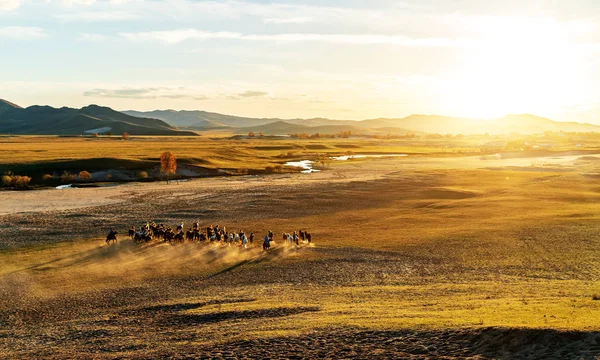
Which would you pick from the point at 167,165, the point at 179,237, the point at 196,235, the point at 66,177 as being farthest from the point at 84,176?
the point at 196,235

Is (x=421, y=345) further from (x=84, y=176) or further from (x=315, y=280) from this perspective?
(x=84, y=176)

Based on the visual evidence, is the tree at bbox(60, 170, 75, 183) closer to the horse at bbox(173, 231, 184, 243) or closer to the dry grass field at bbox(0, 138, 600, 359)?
the dry grass field at bbox(0, 138, 600, 359)

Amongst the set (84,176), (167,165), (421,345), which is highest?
(167,165)

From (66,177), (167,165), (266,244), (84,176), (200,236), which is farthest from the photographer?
(167,165)

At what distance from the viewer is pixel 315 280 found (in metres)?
30.5

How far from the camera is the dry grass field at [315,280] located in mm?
18844

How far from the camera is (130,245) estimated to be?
40.6 metres

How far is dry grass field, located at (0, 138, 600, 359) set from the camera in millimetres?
18844

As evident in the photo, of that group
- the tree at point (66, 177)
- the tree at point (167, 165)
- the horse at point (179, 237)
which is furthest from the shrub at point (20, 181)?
the horse at point (179, 237)

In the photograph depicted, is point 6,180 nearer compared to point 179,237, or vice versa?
point 179,237

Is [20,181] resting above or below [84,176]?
below

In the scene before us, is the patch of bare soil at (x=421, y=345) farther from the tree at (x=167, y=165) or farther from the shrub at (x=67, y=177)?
the tree at (x=167, y=165)

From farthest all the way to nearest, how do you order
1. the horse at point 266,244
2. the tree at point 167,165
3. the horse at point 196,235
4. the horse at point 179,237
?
the tree at point 167,165, the horse at point 196,235, the horse at point 179,237, the horse at point 266,244

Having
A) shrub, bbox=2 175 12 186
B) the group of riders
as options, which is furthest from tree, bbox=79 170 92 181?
the group of riders
